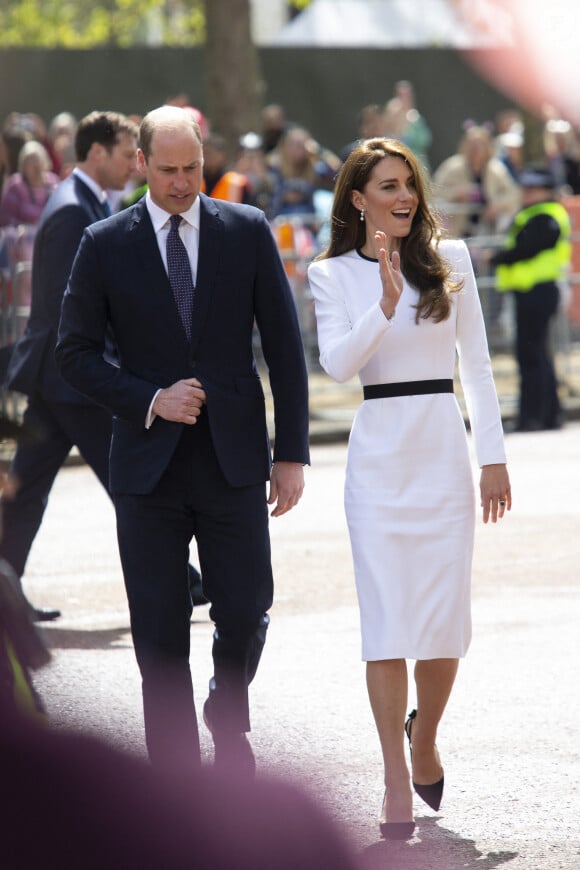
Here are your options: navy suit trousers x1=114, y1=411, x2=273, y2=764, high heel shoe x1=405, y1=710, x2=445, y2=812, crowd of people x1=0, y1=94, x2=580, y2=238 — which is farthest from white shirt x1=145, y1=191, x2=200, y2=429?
crowd of people x1=0, y1=94, x2=580, y2=238

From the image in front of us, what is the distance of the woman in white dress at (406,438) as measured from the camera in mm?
4848

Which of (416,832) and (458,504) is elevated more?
(458,504)

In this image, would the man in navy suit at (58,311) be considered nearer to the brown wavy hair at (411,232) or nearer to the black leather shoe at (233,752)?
the black leather shoe at (233,752)

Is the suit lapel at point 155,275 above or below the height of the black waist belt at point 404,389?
above

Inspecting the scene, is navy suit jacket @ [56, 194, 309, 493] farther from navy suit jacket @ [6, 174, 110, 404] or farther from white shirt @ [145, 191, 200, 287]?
navy suit jacket @ [6, 174, 110, 404]

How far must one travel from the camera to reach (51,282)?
291 inches

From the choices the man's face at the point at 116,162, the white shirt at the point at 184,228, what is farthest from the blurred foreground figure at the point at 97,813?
the man's face at the point at 116,162

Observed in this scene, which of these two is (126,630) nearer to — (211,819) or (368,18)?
(211,819)

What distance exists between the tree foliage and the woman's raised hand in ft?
140

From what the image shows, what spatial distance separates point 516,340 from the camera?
15180mm

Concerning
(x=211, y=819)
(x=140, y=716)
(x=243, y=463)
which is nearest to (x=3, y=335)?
(x=140, y=716)

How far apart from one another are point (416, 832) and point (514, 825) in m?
0.26

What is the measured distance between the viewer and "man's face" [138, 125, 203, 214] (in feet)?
16.0

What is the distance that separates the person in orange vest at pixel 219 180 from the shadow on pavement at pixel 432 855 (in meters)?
7.93
